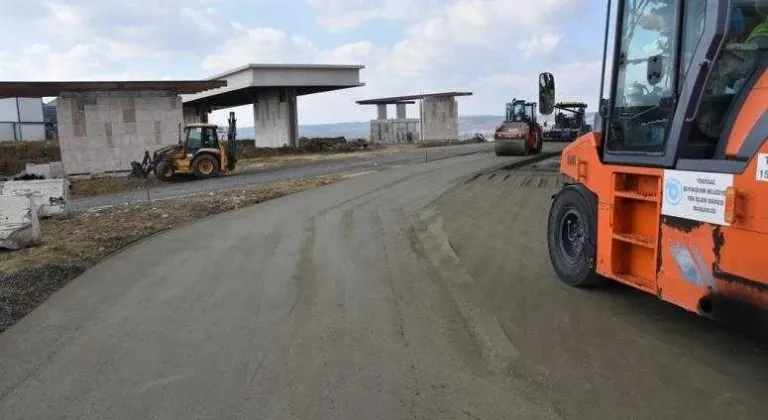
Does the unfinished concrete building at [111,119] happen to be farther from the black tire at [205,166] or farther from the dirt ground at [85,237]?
the dirt ground at [85,237]

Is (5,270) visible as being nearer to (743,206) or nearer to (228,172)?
(743,206)

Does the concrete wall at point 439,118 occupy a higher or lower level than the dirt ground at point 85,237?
higher

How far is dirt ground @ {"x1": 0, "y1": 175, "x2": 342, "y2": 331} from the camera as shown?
7.16 meters

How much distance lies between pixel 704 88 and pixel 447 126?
1959 inches

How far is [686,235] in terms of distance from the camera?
4488 millimetres

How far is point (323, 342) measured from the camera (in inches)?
204

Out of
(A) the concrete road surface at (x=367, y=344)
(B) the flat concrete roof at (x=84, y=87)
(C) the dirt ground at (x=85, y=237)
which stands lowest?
(A) the concrete road surface at (x=367, y=344)

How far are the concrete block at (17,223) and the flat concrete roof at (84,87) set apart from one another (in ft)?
56.4

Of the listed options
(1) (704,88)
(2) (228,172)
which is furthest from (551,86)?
(2) (228,172)

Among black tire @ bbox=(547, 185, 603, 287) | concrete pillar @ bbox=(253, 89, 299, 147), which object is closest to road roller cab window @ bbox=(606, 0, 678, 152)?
black tire @ bbox=(547, 185, 603, 287)

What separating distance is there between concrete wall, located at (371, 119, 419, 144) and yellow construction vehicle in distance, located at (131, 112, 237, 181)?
1245 inches

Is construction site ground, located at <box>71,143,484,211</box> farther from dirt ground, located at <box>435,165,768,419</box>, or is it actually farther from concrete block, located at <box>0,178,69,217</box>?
dirt ground, located at <box>435,165,768,419</box>

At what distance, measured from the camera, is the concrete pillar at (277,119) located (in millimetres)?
43250

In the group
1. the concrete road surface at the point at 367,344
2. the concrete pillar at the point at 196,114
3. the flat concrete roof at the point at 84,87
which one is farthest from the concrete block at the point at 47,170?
the concrete pillar at the point at 196,114
